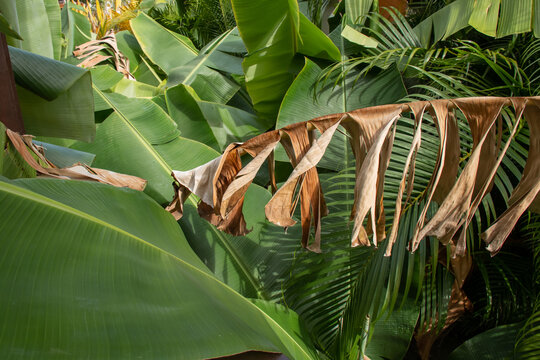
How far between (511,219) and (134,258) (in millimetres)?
883

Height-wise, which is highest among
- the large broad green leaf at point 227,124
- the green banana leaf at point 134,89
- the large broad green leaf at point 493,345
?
the green banana leaf at point 134,89

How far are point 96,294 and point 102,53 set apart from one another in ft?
13.4

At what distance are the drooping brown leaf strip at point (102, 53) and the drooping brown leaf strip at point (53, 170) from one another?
7.77 feet

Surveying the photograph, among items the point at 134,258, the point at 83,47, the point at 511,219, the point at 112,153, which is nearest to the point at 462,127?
the point at 511,219

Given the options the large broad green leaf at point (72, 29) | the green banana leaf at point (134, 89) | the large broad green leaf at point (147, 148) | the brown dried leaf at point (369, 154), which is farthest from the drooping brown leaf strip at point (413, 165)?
the large broad green leaf at point (72, 29)

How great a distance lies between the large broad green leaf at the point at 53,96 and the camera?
1.69m

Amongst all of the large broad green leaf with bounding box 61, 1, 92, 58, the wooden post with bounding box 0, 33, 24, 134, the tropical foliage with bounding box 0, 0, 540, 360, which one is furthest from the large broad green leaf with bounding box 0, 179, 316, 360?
the large broad green leaf with bounding box 61, 1, 92, 58

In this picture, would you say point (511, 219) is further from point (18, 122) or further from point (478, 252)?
point (18, 122)

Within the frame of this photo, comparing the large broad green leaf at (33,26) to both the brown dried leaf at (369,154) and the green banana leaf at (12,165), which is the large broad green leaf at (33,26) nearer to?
the green banana leaf at (12,165)

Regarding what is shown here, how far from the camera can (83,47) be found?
3.99 metres

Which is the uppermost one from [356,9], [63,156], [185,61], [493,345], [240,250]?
[356,9]

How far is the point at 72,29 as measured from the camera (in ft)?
13.7

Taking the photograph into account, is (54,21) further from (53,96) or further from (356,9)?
(356,9)

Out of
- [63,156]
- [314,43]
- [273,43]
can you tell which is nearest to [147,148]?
[63,156]
